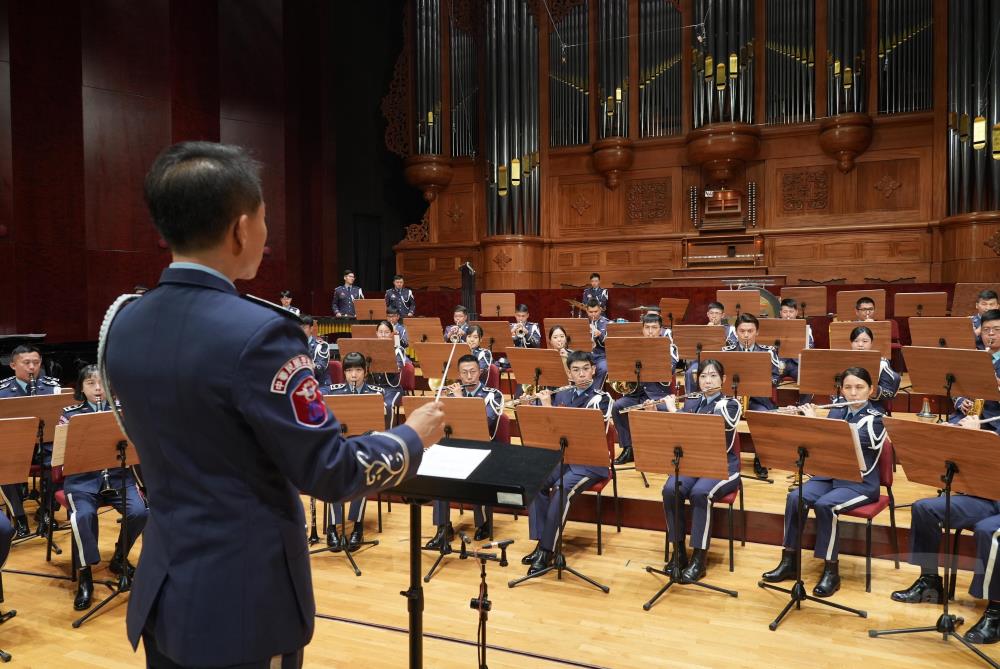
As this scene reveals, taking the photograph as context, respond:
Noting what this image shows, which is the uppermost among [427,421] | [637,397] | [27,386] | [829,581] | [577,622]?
[427,421]

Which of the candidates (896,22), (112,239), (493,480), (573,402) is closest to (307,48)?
(112,239)

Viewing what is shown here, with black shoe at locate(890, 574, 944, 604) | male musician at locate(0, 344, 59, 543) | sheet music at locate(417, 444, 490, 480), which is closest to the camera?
sheet music at locate(417, 444, 490, 480)

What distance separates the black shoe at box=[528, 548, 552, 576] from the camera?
4293 mm

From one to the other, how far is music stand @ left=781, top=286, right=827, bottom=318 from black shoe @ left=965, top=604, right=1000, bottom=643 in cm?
528

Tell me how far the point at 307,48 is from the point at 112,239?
5.11 metres

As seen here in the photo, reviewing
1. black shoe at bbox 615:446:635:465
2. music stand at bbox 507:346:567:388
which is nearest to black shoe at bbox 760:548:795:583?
black shoe at bbox 615:446:635:465

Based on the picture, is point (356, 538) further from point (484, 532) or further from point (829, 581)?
point (829, 581)

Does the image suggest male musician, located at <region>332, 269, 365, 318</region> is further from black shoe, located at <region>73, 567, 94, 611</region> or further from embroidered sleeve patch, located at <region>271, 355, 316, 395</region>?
embroidered sleeve patch, located at <region>271, 355, 316, 395</region>

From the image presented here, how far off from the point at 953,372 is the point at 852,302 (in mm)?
3309

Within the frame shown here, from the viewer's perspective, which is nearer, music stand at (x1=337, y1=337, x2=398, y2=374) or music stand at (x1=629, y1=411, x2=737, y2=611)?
music stand at (x1=629, y1=411, x2=737, y2=611)

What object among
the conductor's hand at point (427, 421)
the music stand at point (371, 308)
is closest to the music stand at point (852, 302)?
the music stand at point (371, 308)

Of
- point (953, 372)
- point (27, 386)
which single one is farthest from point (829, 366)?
point (27, 386)

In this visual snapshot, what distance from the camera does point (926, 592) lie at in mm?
3791

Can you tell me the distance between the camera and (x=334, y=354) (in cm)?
884
